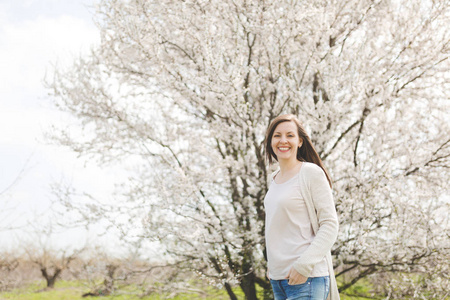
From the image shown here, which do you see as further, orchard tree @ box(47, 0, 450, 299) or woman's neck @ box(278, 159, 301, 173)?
orchard tree @ box(47, 0, 450, 299)

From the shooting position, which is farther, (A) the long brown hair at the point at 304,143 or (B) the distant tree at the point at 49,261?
(B) the distant tree at the point at 49,261

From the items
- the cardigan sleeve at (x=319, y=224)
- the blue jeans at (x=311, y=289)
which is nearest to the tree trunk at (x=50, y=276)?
the blue jeans at (x=311, y=289)

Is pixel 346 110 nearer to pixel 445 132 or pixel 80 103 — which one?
pixel 445 132

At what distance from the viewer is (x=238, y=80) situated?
4023 millimetres

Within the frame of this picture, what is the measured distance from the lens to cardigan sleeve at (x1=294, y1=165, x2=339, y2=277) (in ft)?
5.90

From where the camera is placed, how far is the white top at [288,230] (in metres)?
1.91

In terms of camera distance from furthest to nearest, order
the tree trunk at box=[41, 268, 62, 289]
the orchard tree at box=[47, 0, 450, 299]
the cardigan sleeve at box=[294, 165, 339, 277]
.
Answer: the tree trunk at box=[41, 268, 62, 289]
the orchard tree at box=[47, 0, 450, 299]
the cardigan sleeve at box=[294, 165, 339, 277]

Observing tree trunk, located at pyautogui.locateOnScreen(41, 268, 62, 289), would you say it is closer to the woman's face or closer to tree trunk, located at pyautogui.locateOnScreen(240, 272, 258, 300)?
tree trunk, located at pyautogui.locateOnScreen(240, 272, 258, 300)

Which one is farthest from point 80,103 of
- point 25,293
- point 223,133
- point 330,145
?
point 25,293

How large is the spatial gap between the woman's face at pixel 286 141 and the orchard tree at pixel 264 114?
1944mm

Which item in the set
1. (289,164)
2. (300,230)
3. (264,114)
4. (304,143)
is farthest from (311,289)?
(264,114)

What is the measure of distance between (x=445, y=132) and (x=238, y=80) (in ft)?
9.93

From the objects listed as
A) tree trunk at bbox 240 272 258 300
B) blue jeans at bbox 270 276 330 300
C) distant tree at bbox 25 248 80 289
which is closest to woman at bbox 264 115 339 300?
blue jeans at bbox 270 276 330 300

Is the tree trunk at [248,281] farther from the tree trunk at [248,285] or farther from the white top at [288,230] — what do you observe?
the white top at [288,230]
